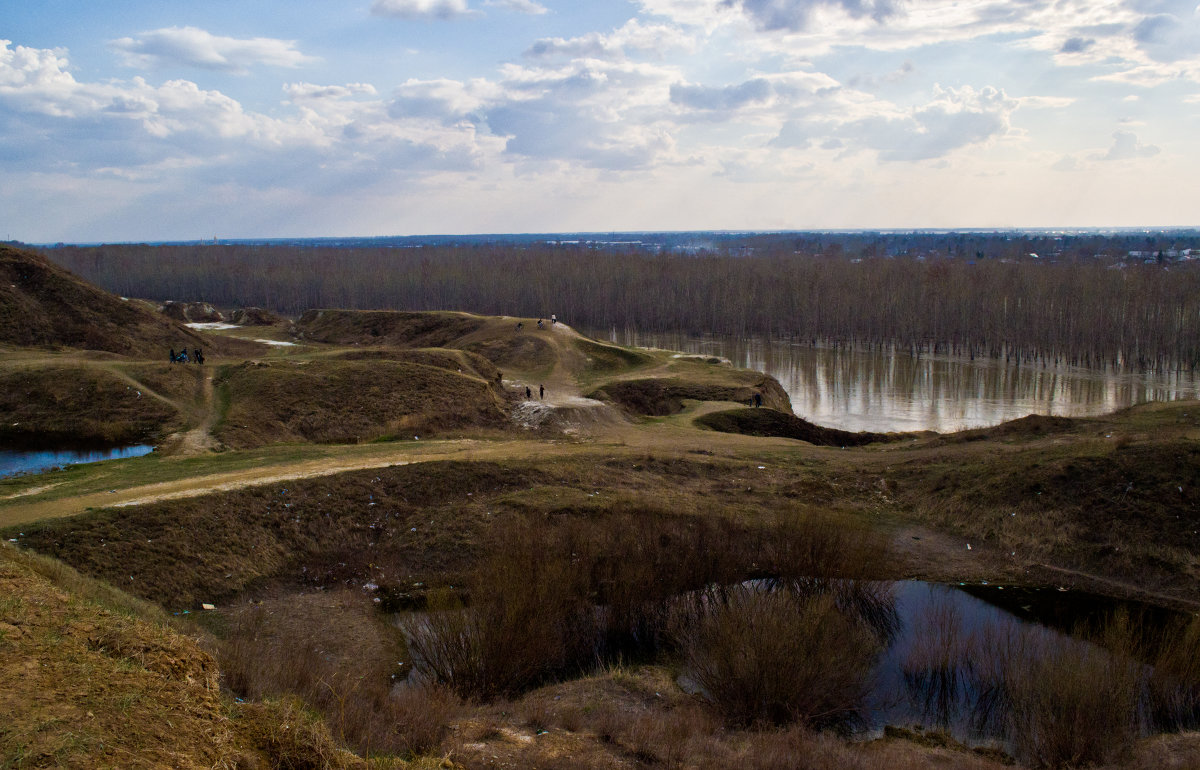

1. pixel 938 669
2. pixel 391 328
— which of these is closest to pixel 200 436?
pixel 938 669

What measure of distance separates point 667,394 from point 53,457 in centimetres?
2871

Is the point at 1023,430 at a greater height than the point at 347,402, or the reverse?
the point at 347,402

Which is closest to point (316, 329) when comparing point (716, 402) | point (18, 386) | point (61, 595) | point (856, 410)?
point (18, 386)

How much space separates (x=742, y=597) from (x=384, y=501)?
10.3 meters

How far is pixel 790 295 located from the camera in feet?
284

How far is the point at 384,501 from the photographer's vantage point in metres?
20.5

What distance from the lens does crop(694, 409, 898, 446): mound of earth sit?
35.4 metres

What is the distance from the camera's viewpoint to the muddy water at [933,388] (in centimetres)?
4759

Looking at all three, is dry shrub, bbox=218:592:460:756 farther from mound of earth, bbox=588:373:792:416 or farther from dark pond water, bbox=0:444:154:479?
mound of earth, bbox=588:373:792:416

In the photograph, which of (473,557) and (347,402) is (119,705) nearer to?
(473,557)

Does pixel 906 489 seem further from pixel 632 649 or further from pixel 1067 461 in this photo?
pixel 632 649

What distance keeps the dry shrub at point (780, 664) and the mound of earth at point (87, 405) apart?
24171 mm

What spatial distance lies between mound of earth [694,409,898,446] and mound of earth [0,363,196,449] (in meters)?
22.9

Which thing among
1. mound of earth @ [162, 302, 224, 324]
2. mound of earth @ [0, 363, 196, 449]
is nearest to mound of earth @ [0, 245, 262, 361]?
mound of earth @ [0, 363, 196, 449]
